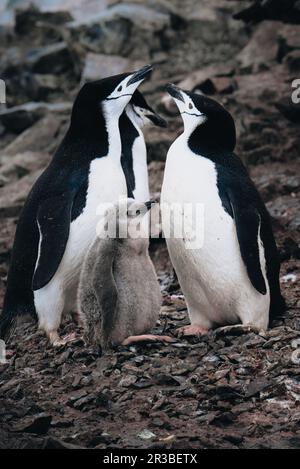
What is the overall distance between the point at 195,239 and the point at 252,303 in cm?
46

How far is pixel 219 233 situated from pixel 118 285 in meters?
0.61

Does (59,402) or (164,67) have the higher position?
(164,67)

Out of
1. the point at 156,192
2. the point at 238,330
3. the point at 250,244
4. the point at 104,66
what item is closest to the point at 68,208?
the point at 250,244

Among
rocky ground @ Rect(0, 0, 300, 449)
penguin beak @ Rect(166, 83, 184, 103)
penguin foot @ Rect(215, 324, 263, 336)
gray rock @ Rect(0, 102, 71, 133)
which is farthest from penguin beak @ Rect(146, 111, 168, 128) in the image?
gray rock @ Rect(0, 102, 71, 133)

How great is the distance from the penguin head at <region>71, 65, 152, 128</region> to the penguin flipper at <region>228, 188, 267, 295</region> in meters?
1.18

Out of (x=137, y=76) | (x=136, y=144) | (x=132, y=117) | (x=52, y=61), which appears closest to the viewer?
(x=137, y=76)

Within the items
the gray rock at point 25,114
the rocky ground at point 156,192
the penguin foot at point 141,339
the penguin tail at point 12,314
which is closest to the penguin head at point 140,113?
the rocky ground at point 156,192

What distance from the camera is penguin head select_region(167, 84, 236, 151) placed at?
604 cm

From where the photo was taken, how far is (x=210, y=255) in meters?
5.81

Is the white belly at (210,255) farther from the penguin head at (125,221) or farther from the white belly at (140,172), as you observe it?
the white belly at (140,172)

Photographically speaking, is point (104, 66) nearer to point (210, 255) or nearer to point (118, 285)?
point (210, 255)
